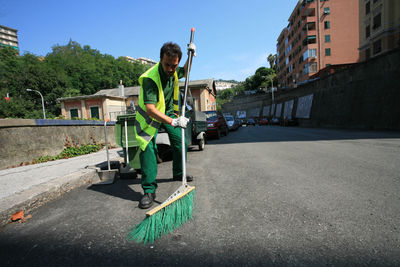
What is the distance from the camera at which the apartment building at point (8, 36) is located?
112219 mm

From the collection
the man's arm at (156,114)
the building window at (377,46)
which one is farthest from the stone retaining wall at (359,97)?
the man's arm at (156,114)

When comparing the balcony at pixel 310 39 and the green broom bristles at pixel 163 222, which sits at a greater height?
the balcony at pixel 310 39

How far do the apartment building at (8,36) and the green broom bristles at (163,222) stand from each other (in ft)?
492

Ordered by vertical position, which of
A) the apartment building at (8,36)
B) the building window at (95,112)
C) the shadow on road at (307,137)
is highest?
the apartment building at (8,36)

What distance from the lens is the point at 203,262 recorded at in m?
1.54

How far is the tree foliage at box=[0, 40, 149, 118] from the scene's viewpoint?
4344 centimetres

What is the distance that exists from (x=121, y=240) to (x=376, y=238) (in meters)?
2.07

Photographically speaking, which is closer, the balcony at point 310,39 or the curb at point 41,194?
the curb at point 41,194

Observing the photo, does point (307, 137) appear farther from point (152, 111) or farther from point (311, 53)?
point (311, 53)

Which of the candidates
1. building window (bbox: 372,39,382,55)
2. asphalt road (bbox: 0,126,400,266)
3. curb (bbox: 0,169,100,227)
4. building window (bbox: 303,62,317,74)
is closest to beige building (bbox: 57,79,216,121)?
building window (bbox: 372,39,382,55)

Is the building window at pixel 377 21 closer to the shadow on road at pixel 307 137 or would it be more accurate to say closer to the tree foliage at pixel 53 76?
the shadow on road at pixel 307 137

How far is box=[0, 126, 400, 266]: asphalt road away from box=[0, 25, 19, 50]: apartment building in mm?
149185

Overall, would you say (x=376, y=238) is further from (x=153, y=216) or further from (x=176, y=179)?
(x=176, y=179)

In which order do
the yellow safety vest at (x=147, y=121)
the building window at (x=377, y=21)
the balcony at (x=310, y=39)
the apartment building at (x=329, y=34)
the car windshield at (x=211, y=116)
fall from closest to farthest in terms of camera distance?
the yellow safety vest at (x=147, y=121)
the car windshield at (x=211, y=116)
the building window at (x=377, y=21)
the apartment building at (x=329, y=34)
the balcony at (x=310, y=39)
